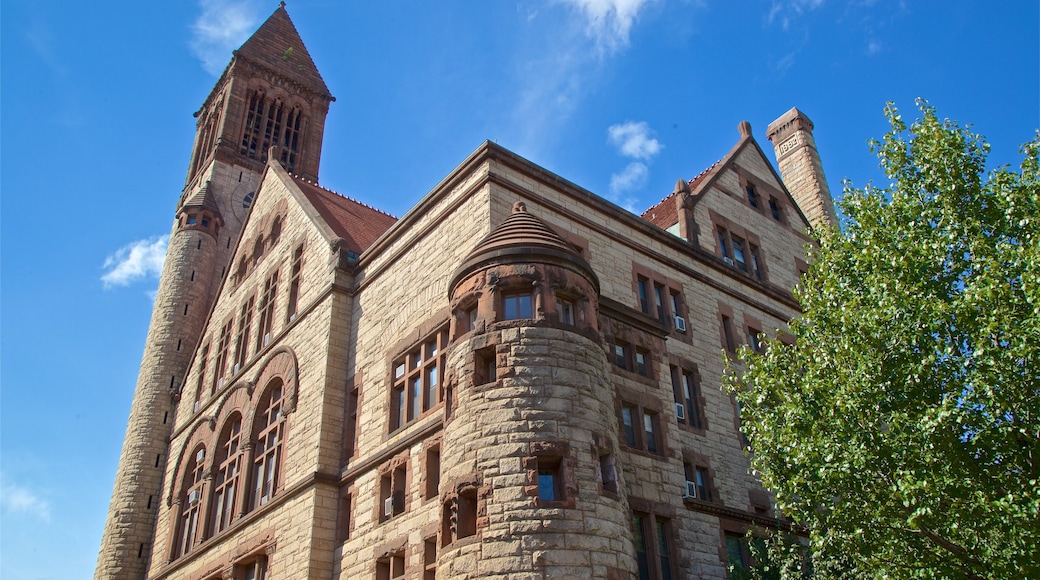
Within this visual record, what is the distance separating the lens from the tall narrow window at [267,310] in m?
29.2

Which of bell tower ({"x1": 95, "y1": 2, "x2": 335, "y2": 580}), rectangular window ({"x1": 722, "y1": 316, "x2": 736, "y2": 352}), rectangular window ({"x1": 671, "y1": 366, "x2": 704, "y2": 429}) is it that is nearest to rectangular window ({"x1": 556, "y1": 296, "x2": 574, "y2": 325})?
rectangular window ({"x1": 671, "y1": 366, "x2": 704, "y2": 429})

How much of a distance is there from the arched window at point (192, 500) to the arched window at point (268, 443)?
3.65m

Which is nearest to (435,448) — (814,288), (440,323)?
(440,323)

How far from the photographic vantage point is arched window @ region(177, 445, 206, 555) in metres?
28.5

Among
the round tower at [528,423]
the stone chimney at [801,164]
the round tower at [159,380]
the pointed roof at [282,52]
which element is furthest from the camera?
the pointed roof at [282,52]

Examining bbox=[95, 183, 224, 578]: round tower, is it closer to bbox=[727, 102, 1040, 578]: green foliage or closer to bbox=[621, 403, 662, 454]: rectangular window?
bbox=[621, 403, 662, 454]: rectangular window

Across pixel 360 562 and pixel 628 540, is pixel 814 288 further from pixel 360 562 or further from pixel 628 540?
pixel 360 562

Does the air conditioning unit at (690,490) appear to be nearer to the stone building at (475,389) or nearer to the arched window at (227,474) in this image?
the stone building at (475,389)

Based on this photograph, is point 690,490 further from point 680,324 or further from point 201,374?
point 201,374

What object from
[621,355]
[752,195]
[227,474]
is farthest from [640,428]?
[227,474]

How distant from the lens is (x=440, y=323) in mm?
20594

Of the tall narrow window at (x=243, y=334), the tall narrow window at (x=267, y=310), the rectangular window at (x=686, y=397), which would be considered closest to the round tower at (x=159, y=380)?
the tall narrow window at (x=243, y=334)

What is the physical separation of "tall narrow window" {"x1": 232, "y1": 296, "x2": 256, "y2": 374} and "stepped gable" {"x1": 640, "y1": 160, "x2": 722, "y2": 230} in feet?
47.2

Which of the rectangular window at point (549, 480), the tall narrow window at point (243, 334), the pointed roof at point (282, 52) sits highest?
the pointed roof at point (282, 52)
